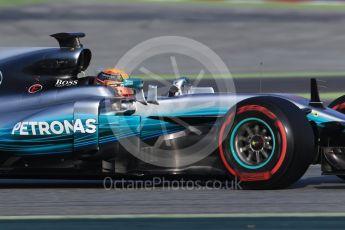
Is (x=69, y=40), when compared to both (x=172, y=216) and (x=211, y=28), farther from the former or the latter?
(x=211, y=28)

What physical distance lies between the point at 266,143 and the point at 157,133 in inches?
39.4

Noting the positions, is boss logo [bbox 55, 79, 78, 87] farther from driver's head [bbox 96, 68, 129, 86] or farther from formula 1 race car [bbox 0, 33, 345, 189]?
driver's head [bbox 96, 68, 129, 86]

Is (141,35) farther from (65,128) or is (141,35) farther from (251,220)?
(251,220)

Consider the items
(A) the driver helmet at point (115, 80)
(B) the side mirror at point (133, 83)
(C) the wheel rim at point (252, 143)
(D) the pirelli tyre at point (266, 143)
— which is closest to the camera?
(D) the pirelli tyre at point (266, 143)

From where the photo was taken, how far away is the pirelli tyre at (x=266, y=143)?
7488 mm

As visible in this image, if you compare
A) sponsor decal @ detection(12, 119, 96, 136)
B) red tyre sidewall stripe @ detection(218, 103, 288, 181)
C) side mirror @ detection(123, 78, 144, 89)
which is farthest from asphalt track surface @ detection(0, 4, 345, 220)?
sponsor decal @ detection(12, 119, 96, 136)

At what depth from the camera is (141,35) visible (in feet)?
86.8

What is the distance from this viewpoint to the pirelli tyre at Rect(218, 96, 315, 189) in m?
7.49


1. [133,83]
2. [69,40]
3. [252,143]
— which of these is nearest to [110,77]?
[133,83]

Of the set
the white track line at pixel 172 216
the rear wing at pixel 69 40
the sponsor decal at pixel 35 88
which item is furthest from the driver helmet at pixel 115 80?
the white track line at pixel 172 216

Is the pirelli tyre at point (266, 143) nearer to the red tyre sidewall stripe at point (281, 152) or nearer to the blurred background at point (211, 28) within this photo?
the red tyre sidewall stripe at point (281, 152)

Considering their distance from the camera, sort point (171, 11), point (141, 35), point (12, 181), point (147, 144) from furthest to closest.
Result: 1. point (171, 11)
2. point (141, 35)
3. point (12, 181)
4. point (147, 144)

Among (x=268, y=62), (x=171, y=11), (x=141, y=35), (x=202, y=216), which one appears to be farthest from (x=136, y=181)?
(x=171, y=11)

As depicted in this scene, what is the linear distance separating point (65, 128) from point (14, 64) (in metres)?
0.96
